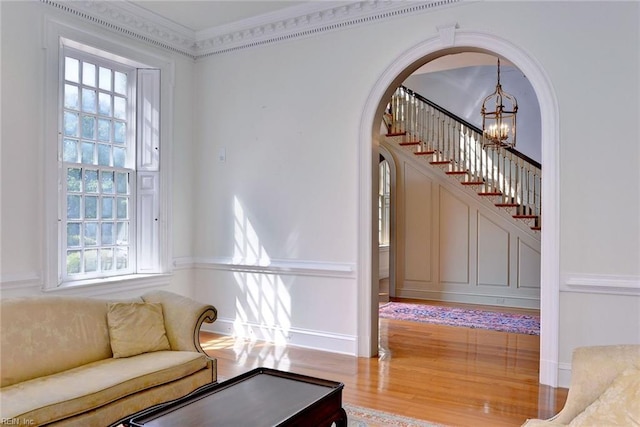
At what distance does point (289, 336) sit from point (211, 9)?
136 inches

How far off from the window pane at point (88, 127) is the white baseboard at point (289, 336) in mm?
2415

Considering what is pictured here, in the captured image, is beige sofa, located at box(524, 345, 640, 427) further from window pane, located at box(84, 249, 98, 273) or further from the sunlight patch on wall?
window pane, located at box(84, 249, 98, 273)

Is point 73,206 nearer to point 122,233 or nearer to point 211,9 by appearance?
point 122,233

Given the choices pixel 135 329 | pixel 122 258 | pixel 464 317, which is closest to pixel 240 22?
Result: pixel 122 258

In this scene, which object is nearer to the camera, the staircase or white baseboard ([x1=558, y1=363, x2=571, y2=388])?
white baseboard ([x1=558, y1=363, x2=571, y2=388])

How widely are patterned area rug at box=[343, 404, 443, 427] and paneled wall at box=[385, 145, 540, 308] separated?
490cm

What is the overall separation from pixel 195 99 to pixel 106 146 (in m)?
1.25

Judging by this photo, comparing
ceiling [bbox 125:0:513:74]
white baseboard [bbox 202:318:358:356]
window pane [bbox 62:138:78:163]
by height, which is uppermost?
ceiling [bbox 125:0:513:74]

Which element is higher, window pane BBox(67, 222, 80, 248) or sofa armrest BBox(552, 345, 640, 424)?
window pane BBox(67, 222, 80, 248)

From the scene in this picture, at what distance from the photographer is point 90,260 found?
4.56 m

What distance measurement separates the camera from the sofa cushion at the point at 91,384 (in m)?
2.24

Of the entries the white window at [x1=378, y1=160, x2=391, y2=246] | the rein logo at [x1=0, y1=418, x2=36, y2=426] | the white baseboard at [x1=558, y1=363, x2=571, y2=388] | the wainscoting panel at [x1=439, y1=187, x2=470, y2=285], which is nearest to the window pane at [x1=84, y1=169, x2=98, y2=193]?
the rein logo at [x1=0, y1=418, x2=36, y2=426]

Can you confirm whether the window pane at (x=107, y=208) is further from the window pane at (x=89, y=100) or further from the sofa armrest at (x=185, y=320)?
the sofa armrest at (x=185, y=320)

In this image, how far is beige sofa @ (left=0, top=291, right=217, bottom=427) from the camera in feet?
7.72
